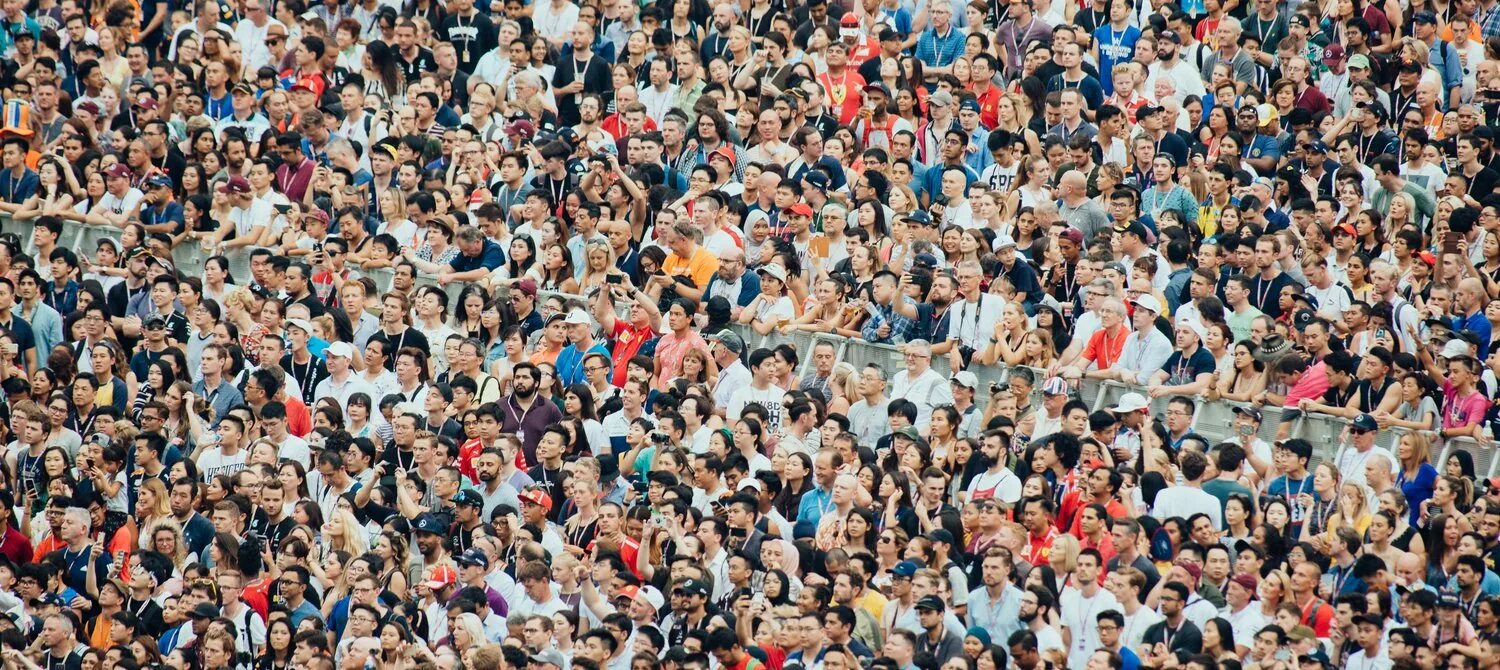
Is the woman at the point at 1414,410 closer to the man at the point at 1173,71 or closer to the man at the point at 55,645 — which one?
the man at the point at 1173,71

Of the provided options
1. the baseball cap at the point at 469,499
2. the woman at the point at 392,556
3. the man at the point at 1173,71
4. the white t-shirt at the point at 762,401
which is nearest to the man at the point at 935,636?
the white t-shirt at the point at 762,401

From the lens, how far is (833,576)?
15.9 m

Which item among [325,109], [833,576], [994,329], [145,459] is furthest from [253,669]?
[325,109]

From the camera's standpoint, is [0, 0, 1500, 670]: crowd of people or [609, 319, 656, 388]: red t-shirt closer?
[0, 0, 1500, 670]: crowd of people

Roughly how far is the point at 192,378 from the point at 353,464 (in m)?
2.36

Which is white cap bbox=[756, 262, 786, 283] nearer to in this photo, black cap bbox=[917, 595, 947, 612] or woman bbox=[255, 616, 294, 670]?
black cap bbox=[917, 595, 947, 612]

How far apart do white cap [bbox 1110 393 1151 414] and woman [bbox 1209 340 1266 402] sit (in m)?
0.50

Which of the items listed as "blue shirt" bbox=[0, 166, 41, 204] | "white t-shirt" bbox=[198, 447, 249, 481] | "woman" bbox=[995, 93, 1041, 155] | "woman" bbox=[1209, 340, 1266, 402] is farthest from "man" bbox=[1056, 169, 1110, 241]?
"blue shirt" bbox=[0, 166, 41, 204]

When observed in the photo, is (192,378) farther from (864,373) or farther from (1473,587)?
(1473,587)

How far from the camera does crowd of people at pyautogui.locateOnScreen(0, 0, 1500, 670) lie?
15.7 metres

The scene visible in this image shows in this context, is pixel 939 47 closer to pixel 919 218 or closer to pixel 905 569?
pixel 919 218

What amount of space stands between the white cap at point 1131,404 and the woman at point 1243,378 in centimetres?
50

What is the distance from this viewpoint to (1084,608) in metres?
15.3

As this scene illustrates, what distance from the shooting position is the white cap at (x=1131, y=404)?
669 inches
